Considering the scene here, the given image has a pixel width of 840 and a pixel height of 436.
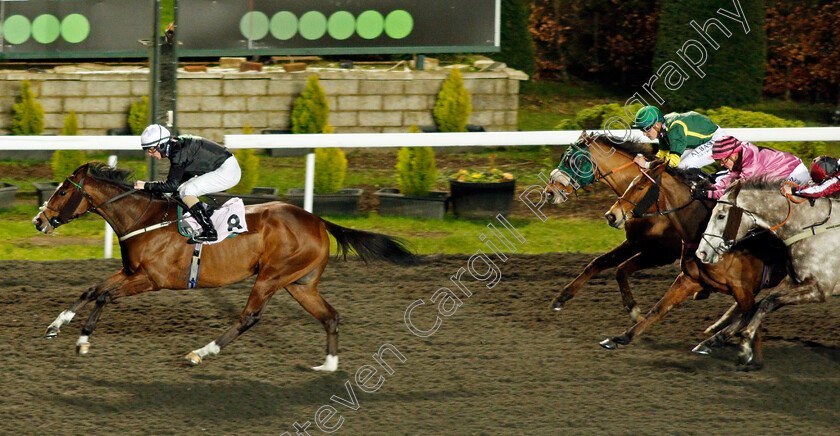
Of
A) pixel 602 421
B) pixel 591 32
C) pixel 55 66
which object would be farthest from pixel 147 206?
pixel 591 32

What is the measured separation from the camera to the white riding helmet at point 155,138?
17.9 ft

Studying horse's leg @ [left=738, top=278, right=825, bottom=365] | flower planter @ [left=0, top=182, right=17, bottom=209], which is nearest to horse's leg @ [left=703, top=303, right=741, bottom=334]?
horse's leg @ [left=738, top=278, right=825, bottom=365]

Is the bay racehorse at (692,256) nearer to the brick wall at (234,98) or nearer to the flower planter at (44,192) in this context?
the flower planter at (44,192)

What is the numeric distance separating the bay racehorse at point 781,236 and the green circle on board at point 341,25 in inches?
262

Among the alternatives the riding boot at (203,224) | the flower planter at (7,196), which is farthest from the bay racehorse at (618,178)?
the flower planter at (7,196)

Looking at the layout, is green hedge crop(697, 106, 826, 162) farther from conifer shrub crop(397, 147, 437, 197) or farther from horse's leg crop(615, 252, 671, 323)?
horse's leg crop(615, 252, 671, 323)

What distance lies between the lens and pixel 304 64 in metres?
11.9

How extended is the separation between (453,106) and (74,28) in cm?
444

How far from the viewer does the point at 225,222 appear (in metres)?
5.55

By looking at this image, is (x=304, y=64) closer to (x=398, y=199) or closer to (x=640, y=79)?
(x=398, y=199)

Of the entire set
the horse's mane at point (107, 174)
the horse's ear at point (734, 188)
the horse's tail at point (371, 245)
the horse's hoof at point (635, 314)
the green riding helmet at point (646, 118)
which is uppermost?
the green riding helmet at point (646, 118)

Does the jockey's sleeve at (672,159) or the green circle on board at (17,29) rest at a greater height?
the green circle on board at (17,29)

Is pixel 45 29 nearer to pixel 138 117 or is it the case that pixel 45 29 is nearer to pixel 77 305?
pixel 138 117

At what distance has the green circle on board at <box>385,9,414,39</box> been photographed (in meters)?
11.6
